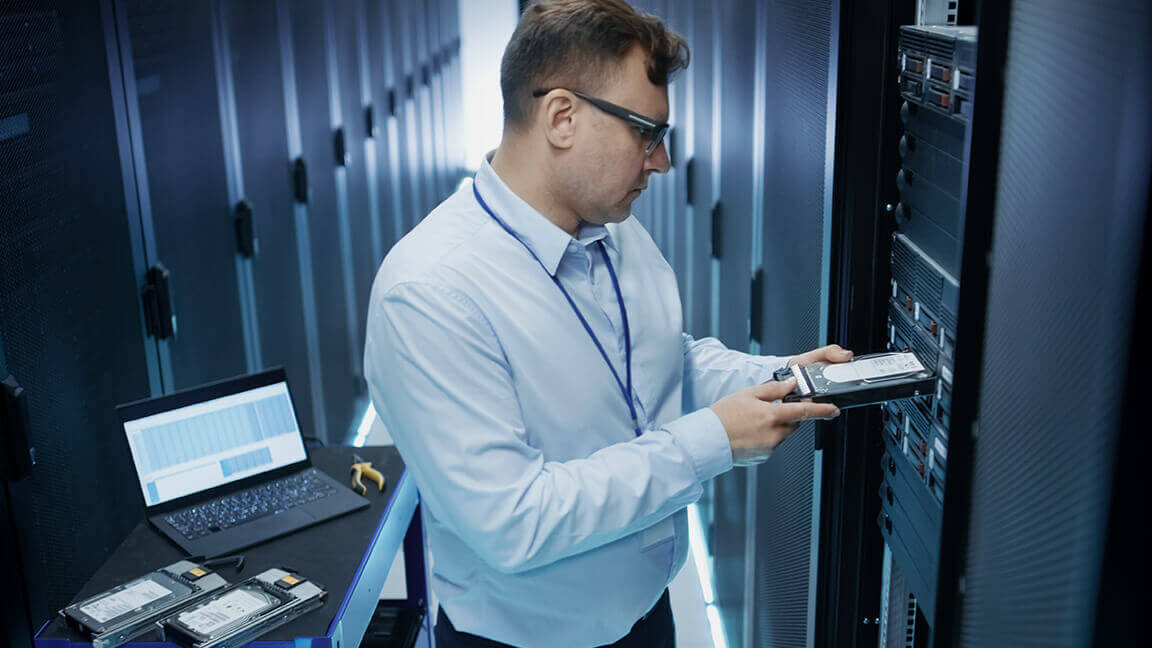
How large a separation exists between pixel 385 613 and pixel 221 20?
1746 millimetres

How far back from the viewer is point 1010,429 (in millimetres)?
786

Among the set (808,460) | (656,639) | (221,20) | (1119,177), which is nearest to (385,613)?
(656,639)

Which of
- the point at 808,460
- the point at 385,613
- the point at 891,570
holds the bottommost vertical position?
the point at 385,613

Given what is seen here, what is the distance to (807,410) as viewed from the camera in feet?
4.31

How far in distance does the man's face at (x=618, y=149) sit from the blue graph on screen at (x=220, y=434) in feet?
3.50

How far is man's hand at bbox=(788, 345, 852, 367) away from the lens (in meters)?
1.37

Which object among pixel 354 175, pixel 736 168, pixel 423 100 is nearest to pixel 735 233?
pixel 736 168

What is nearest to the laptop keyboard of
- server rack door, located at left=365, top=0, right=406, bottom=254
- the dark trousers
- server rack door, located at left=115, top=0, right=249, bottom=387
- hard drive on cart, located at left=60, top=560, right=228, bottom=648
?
hard drive on cart, located at left=60, top=560, right=228, bottom=648

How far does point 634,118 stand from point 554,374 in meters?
0.37

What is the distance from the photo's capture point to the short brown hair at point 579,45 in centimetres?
135

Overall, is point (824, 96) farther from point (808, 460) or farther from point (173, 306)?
point (173, 306)

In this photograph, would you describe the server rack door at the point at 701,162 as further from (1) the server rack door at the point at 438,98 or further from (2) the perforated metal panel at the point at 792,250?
(1) the server rack door at the point at 438,98

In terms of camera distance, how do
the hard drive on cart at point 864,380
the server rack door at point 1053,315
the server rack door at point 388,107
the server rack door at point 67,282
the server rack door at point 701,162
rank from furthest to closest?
1. the server rack door at point 388,107
2. the server rack door at point 701,162
3. the server rack door at point 67,282
4. the hard drive on cart at point 864,380
5. the server rack door at point 1053,315

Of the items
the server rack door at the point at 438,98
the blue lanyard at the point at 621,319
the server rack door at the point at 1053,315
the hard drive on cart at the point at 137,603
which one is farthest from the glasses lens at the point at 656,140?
the server rack door at the point at 438,98
